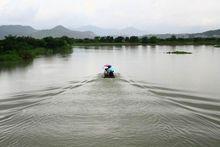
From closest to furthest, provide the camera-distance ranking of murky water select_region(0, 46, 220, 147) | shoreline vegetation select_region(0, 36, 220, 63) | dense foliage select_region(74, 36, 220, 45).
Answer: murky water select_region(0, 46, 220, 147), shoreline vegetation select_region(0, 36, 220, 63), dense foliage select_region(74, 36, 220, 45)

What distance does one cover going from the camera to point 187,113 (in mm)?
10656

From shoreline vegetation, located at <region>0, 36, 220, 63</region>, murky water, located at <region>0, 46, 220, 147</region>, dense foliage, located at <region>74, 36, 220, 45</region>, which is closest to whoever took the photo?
murky water, located at <region>0, 46, 220, 147</region>

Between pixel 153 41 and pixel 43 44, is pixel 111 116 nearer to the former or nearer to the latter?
pixel 43 44

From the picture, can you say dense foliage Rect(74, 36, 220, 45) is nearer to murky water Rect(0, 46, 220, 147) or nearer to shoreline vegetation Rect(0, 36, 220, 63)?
shoreline vegetation Rect(0, 36, 220, 63)

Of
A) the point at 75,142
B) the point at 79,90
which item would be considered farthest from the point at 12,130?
the point at 79,90

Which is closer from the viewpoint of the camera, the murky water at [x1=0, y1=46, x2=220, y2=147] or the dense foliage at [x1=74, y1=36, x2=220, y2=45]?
the murky water at [x1=0, y1=46, x2=220, y2=147]

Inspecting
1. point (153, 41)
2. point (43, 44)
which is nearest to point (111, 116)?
point (43, 44)

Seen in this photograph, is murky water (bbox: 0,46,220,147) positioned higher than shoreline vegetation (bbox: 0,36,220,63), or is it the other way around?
shoreline vegetation (bbox: 0,36,220,63)

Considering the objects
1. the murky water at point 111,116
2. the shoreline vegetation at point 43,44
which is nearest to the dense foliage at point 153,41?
the shoreline vegetation at point 43,44

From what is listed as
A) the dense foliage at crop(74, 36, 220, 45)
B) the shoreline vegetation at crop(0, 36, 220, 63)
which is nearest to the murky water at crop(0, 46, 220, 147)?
the shoreline vegetation at crop(0, 36, 220, 63)

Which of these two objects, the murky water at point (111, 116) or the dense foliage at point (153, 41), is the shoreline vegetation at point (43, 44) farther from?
the murky water at point (111, 116)

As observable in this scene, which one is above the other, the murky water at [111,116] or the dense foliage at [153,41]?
the dense foliage at [153,41]

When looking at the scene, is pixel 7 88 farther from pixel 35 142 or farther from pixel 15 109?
pixel 35 142

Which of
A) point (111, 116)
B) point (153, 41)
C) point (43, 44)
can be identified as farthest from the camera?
point (153, 41)
